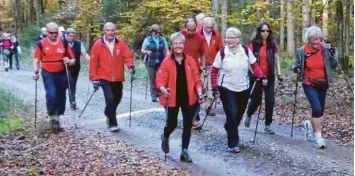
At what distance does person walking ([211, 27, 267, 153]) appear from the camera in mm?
7887

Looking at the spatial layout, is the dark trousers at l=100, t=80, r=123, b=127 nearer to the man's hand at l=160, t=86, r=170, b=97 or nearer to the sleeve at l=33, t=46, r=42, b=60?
the sleeve at l=33, t=46, r=42, b=60

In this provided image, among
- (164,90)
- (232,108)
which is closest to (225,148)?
(232,108)

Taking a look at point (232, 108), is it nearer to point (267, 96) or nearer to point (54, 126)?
point (267, 96)

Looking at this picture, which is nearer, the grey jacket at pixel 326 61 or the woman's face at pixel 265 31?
the grey jacket at pixel 326 61

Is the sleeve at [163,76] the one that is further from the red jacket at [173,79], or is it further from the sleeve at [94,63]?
the sleeve at [94,63]

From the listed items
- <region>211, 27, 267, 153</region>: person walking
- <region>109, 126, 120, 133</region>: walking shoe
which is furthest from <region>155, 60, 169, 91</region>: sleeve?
<region>109, 126, 120, 133</region>: walking shoe

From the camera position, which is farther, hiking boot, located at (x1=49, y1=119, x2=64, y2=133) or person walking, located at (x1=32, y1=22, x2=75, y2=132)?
hiking boot, located at (x1=49, y1=119, x2=64, y2=133)

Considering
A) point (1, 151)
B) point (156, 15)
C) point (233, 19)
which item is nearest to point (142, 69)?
point (156, 15)

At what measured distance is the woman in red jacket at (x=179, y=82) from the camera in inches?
286

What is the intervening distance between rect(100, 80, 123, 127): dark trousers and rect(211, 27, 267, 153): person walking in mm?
2526

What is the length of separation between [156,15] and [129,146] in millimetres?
15563

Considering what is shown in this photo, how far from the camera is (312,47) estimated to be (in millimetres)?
8227

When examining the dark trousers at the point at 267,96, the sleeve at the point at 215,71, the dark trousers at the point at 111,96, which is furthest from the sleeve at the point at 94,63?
the dark trousers at the point at 267,96

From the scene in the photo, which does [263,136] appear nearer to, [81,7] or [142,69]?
[142,69]
